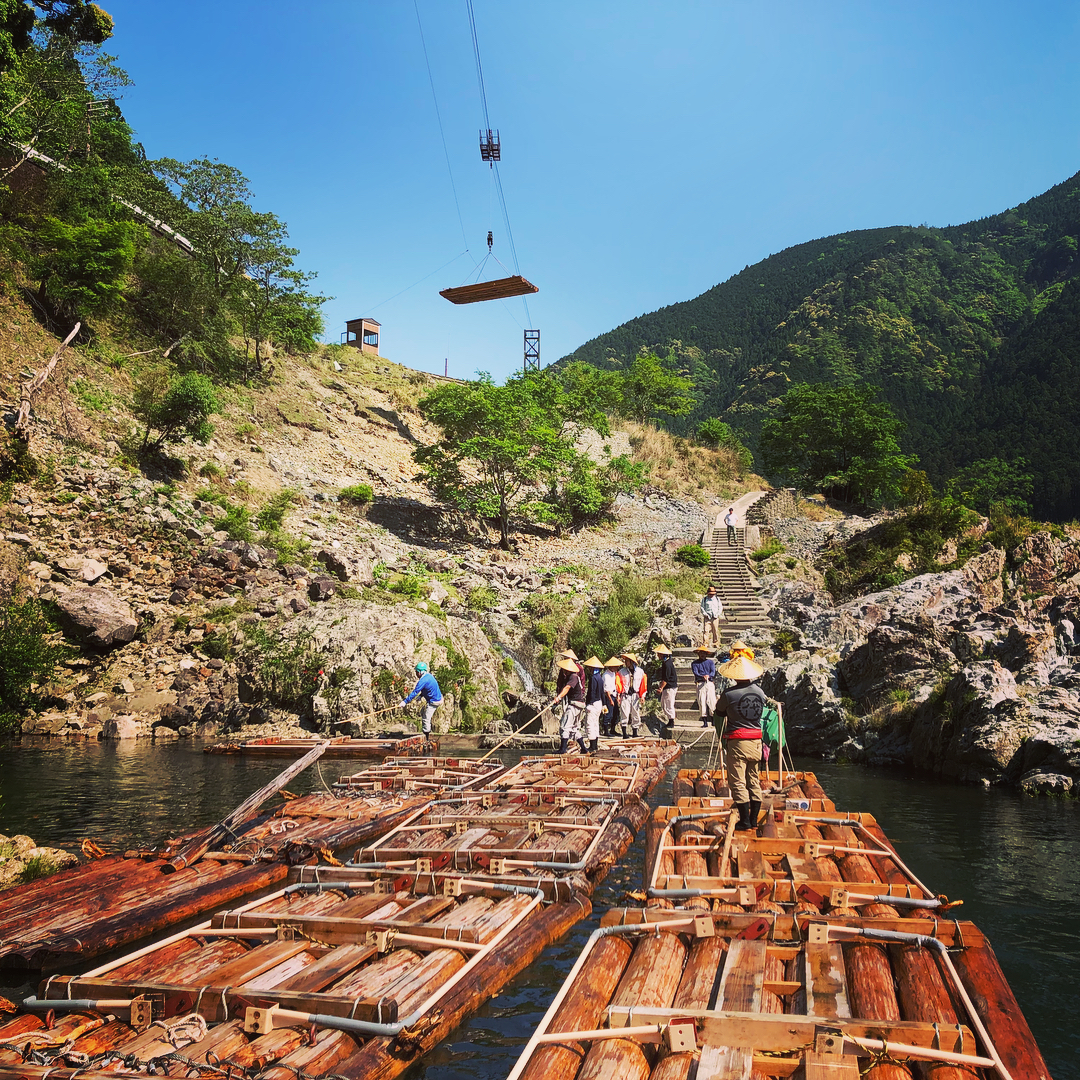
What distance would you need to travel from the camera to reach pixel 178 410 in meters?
28.7

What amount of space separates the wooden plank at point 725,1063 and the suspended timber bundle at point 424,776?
875cm

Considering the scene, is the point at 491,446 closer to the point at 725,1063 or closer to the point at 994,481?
the point at 725,1063

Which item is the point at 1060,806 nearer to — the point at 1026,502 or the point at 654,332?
the point at 1026,502

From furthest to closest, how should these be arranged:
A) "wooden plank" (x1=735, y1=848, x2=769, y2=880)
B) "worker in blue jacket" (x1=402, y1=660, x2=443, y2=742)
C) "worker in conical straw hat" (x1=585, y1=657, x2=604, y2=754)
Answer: "worker in blue jacket" (x1=402, y1=660, x2=443, y2=742), "worker in conical straw hat" (x1=585, y1=657, x2=604, y2=754), "wooden plank" (x1=735, y1=848, x2=769, y2=880)

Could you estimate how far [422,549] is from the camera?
32.3 metres

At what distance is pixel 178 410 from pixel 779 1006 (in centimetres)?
2926

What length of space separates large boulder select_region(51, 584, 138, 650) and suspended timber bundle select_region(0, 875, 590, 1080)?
17.5 meters

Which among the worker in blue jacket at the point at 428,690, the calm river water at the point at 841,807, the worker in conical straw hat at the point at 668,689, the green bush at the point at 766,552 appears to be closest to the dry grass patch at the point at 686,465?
the green bush at the point at 766,552

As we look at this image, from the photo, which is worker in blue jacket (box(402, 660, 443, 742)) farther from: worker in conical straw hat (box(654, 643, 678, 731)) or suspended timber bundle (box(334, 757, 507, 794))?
worker in conical straw hat (box(654, 643, 678, 731))

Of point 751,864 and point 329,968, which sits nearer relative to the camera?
point 329,968

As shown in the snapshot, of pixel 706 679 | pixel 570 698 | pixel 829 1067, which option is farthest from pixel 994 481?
pixel 829 1067

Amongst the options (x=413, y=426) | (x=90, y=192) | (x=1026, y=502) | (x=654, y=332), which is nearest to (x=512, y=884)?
(x=90, y=192)

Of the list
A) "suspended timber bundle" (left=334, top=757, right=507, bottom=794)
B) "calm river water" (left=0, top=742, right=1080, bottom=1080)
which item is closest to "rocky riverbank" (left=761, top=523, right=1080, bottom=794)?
"calm river water" (left=0, top=742, right=1080, bottom=1080)

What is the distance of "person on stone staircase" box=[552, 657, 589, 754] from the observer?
15.7m
